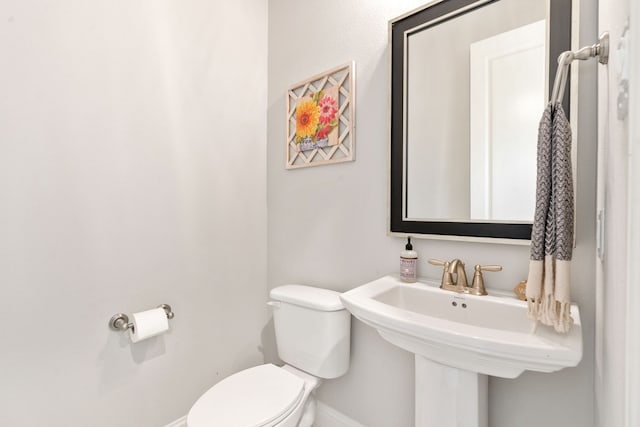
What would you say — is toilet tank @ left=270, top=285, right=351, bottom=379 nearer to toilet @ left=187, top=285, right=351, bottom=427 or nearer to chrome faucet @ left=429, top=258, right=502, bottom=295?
toilet @ left=187, top=285, right=351, bottom=427

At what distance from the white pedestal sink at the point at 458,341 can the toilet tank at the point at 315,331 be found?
28cm

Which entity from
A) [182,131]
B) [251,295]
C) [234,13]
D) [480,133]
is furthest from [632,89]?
[234,13]

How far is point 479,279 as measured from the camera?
1.05 metres

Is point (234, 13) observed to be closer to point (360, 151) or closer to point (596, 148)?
point (360, 151)

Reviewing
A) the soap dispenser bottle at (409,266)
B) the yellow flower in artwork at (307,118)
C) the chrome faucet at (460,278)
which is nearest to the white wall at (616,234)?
the chrome faucet at (460,278)

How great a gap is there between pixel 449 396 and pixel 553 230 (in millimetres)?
583

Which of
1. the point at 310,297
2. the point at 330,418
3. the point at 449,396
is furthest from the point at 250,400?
the point at 449,396

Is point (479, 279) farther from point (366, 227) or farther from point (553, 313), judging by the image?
point (366, 227)

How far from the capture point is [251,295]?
1.80 meters

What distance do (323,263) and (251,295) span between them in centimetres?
53

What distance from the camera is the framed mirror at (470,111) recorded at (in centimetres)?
100

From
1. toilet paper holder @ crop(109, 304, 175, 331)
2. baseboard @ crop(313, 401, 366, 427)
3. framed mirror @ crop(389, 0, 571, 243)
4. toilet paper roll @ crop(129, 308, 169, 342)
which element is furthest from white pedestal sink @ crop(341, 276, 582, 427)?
toilet paper holder @ crop(109, 304, 175, 331)

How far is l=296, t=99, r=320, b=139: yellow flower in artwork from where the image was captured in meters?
1.59

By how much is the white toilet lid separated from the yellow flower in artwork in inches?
46.7
